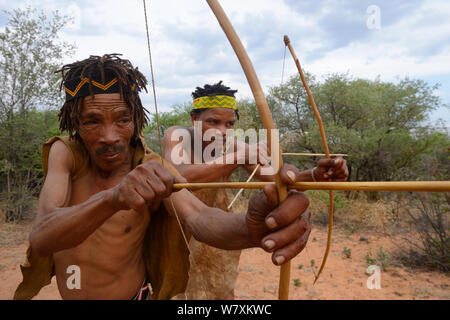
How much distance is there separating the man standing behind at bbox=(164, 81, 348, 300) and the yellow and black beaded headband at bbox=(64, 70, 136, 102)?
94 cm

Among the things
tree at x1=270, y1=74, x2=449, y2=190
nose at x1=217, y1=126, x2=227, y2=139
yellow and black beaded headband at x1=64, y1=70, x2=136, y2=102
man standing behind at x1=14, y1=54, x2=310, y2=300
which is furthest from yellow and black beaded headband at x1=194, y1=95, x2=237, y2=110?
tree at x1=270, y1=74, x2=449, y2=190

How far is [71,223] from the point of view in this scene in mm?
1229

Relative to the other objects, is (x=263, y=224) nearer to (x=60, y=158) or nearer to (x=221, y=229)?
(x=221, y=229)

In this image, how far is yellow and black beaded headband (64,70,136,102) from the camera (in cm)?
159

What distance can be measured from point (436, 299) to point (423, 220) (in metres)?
1.79

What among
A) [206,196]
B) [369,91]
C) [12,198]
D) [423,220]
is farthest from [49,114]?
[369,91]

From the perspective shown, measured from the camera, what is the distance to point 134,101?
5.65 ft

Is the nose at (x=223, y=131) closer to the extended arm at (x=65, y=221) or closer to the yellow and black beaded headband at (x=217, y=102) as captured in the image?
the yellow and black beaded headband at (x=217, y=102)

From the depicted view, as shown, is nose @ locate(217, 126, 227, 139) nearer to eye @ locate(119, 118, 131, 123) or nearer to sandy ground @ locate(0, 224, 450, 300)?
eye @ locate(119, 118, 131, 123)

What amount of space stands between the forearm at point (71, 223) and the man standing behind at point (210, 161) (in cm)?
113

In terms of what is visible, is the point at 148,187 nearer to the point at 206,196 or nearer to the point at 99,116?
the point at 99,116

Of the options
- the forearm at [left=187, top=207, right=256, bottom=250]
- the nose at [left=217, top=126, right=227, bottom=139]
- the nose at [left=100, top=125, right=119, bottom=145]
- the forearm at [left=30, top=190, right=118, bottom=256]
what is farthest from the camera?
the nose at [left=217, top=126, right=227, bottom=139]

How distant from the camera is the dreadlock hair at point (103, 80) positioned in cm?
162

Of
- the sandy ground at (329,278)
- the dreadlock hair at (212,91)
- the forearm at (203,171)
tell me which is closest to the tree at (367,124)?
the sandy ground at (329,278)
